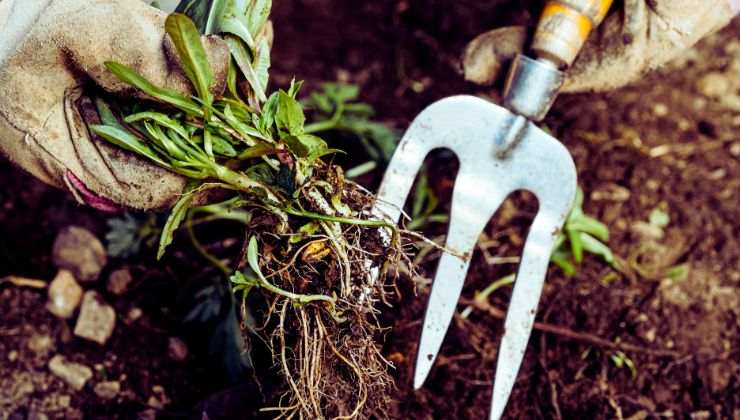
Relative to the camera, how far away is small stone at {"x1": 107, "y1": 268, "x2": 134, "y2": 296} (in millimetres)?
1636

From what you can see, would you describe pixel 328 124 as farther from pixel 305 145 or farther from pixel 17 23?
pixel 17 23

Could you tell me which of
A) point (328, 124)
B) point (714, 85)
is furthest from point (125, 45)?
point (714, 85)

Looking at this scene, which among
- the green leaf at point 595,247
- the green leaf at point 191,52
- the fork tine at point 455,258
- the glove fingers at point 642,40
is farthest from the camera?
the green leaf at point 595,247

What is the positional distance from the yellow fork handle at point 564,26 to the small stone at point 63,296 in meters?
1.12

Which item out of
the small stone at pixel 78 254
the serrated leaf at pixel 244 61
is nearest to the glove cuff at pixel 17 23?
the serrated leaf at pixel 244 61

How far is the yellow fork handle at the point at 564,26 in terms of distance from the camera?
1319 millimetres

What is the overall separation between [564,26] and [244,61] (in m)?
0.59

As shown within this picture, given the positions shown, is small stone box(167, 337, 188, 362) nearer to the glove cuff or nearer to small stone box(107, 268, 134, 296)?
small stone box(107, 268, 134, 296)

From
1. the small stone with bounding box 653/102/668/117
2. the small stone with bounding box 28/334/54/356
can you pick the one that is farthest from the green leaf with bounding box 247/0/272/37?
the small stone with bounding box 653/102/668/117

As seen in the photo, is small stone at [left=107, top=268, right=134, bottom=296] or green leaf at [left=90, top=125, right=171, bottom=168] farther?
small stone at [left=107, top=268, right=134, bottom=296]

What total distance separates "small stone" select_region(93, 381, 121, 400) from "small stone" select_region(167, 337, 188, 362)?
12 cm

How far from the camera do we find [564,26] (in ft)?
4.33

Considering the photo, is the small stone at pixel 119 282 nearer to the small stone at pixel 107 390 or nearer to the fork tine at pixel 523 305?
the small stone at pixel 107 390

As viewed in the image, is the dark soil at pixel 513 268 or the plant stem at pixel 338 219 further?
the dark soil at pixel 513 268
